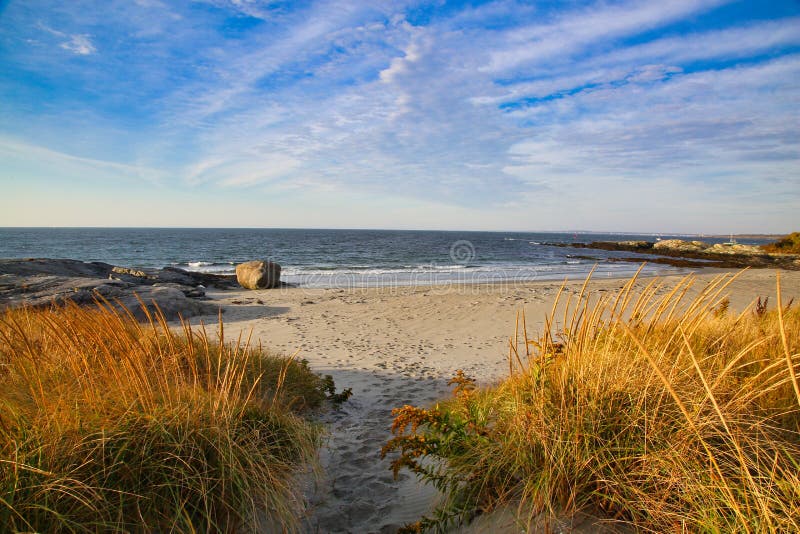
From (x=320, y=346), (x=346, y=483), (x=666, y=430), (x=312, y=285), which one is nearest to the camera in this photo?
(x=666, y=430)

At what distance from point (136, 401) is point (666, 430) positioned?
3.25 m

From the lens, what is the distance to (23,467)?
187 centimetres

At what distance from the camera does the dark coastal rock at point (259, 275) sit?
1878 cm

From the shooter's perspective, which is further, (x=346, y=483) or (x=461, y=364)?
(x=461, y=364)

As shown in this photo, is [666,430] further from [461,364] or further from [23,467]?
[461,364]

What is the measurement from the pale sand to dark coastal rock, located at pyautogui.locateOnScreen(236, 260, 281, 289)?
93 centimetres

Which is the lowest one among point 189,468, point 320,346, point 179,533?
point 320,346

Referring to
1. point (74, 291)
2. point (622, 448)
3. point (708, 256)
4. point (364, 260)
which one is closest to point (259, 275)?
point (74, 291)

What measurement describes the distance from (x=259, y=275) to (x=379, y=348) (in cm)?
1202

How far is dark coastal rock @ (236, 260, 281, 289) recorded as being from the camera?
61.6 ft

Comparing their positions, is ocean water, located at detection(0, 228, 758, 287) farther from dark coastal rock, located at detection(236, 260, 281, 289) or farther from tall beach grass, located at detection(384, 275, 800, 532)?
tall beach grass, located at detection(384, 275, 800, 532)

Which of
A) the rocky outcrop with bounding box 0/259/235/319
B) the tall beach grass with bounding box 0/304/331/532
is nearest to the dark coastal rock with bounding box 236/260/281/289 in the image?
the rocky outcrop with bounding box 0/259/235/319

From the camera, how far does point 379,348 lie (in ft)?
28.1

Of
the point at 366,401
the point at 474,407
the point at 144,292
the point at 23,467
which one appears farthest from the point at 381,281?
the point at 23,467
